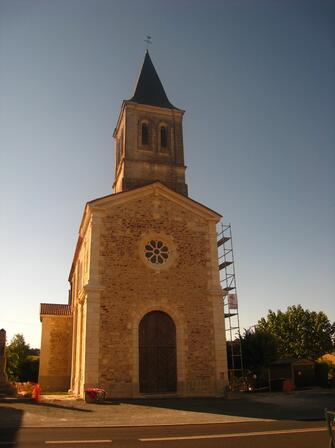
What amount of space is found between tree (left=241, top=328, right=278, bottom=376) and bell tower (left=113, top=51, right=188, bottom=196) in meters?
10.1

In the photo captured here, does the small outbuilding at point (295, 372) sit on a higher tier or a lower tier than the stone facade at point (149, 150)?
lower

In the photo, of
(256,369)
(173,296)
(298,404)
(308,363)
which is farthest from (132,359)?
(308,363)

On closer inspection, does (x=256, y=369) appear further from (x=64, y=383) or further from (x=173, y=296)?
(x=64, y=383)

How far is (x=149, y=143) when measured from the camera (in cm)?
2470

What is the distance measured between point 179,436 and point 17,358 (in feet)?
134

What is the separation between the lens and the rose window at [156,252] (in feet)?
64.3

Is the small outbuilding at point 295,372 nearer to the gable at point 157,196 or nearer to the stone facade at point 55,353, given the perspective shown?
the gable at point 157,196

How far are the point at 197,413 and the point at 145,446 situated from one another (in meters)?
5.40

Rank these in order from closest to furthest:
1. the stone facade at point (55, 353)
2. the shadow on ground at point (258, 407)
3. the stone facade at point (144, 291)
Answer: the shadow on ground at point (258, 407) → the stone facade at point (144, 291) → the stone facade at point (55, 353)

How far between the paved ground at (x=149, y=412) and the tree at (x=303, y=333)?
3340 cm

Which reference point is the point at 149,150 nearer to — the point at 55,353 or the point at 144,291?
the point at 144,291

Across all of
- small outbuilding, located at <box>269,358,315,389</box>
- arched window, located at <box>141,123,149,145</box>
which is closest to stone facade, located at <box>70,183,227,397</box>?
arched window, located at <box>141,123,149,145</box>

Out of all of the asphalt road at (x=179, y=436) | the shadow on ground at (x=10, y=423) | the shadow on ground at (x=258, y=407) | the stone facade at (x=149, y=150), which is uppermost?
the stone facade at (x=149, y=150)

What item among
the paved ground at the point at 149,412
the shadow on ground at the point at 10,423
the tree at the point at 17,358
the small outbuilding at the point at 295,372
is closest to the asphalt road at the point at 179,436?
the shadow on ground at the point at 10,423
